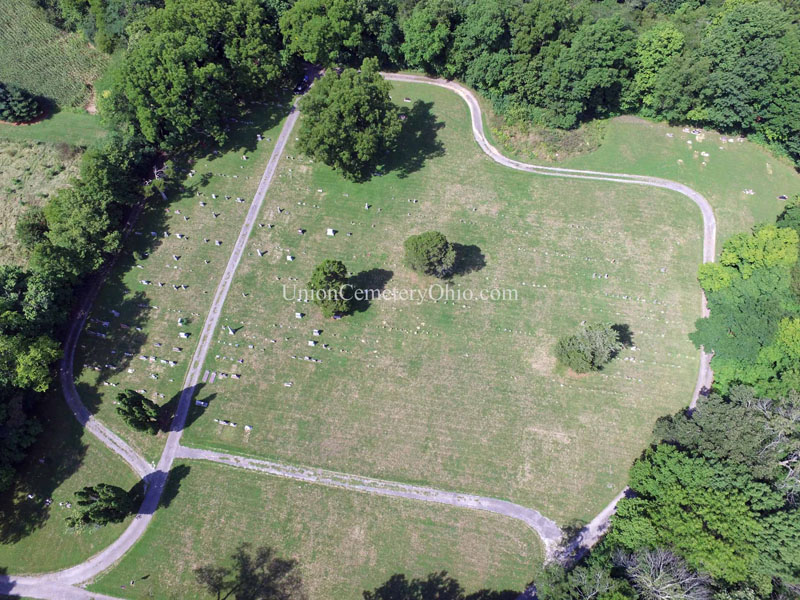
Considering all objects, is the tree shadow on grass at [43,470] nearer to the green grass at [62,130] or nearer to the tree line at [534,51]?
the tree line at [534,51]

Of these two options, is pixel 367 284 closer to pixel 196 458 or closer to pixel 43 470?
pixel 196 458

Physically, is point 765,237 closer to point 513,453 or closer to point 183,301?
point 513,453

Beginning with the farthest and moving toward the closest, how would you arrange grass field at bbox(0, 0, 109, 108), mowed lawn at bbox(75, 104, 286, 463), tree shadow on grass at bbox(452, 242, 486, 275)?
grass field at bbox(0, 0, 109, 108) < tree shadow on grass at bbox(452, 242, 486, 275) < mowed lawn at bbox(75, 104, 286, 463)

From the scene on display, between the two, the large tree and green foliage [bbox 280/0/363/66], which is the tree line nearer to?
green foliage [bbox 280/0/363/66]

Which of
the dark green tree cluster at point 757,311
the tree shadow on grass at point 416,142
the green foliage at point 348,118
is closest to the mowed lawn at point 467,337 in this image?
the tree shadow on grass at point 416,142

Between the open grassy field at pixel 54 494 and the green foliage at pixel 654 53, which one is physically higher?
the green foliage at pixel 654 53

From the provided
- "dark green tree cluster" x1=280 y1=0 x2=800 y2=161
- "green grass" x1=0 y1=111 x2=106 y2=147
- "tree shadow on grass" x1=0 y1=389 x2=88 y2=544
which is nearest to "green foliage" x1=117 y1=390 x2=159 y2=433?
"tree shadow on grass" x1=0 y1=389 x2=88 y2=544
